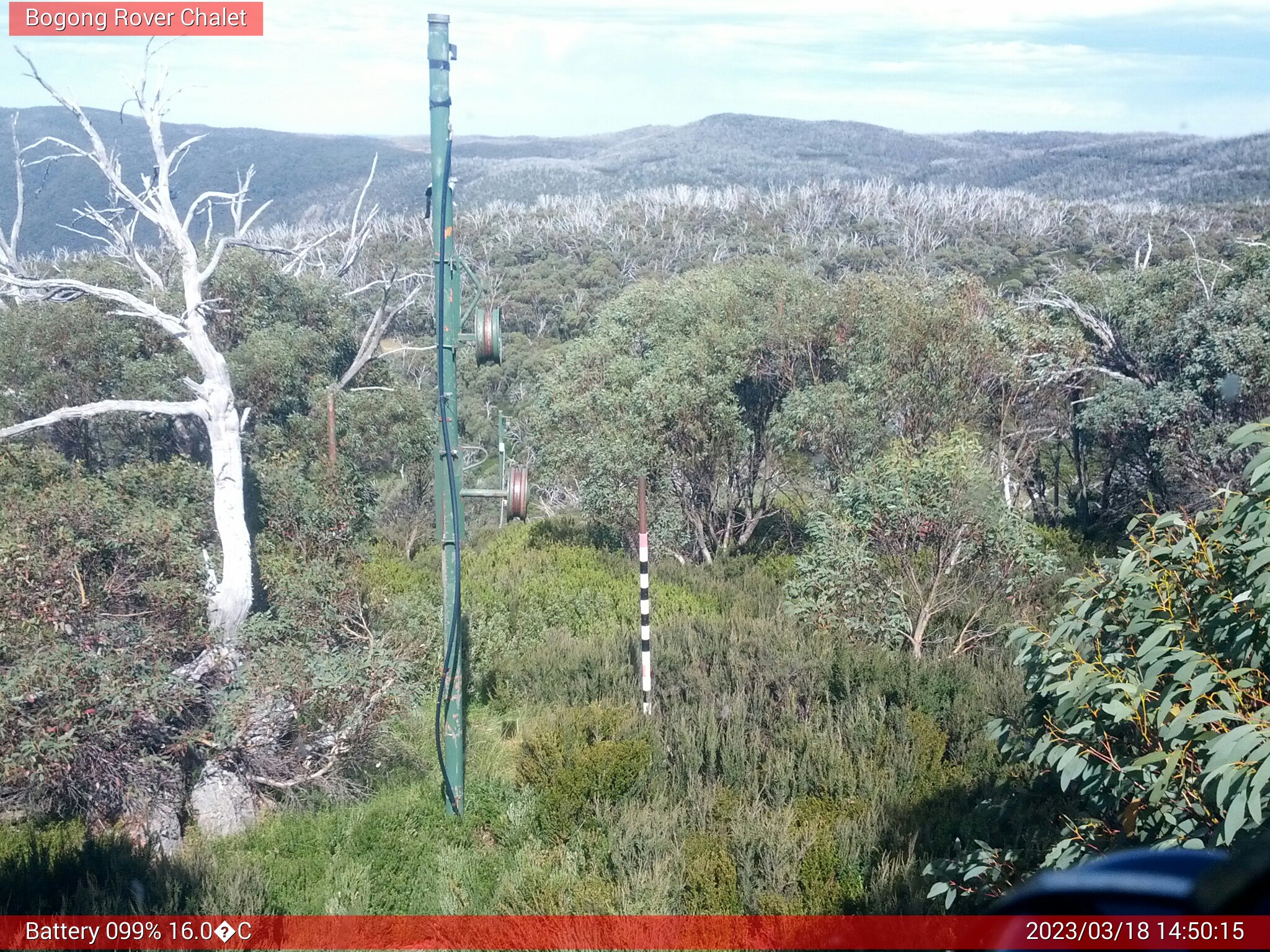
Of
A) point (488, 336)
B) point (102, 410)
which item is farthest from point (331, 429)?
point (488, 336)

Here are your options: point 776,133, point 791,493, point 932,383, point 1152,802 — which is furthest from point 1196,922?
point 776,133

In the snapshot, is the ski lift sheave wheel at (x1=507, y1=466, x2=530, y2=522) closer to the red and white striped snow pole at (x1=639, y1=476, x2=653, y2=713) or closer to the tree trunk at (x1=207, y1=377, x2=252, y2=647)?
the red and white striped snow pole at (x1=639, y1=476, x2=653, y2=713)

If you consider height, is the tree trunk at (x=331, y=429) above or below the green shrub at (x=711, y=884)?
above

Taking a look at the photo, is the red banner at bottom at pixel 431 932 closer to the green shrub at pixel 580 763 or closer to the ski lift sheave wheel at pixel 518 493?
the green shrub at pixel 580 763

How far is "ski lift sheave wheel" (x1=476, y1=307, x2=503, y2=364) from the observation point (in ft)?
19.5

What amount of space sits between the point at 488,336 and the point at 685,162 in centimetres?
10675

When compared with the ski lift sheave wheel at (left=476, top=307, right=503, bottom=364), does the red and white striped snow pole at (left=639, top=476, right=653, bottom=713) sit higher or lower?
lower

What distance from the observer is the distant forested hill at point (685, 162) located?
64750 mm

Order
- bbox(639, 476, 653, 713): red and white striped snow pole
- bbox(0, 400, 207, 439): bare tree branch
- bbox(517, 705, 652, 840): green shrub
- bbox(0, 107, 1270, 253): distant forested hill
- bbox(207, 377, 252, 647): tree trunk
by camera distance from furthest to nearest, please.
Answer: bbox(0, 107, 1270, 253): distant forested hill → bbox(207, 377, 252, 647): tree trunk → bbox(0, 400, 207, 439): bare tree branch → bbox(639, 476, 653, 713): red and white striped snow pole → bbox(517, 705, 652, 840): green shrub

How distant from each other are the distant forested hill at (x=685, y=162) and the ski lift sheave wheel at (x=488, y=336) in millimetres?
46184

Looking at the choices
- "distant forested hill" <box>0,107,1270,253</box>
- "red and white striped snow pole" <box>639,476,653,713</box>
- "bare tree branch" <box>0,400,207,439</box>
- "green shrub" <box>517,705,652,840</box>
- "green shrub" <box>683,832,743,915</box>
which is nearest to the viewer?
"green shrub" <box>683,832,743,915</box>

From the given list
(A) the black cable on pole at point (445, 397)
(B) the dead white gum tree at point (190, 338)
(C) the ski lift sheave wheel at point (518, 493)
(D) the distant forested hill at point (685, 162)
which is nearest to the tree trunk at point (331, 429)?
(B) the dead white gum tree at point (190, 338)

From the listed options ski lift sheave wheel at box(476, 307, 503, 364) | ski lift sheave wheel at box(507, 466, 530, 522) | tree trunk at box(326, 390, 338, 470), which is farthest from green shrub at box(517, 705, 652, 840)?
tree trunk at box(326, 390, 338, 470)

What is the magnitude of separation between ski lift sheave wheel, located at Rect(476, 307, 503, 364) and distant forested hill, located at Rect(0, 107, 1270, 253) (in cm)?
4618
